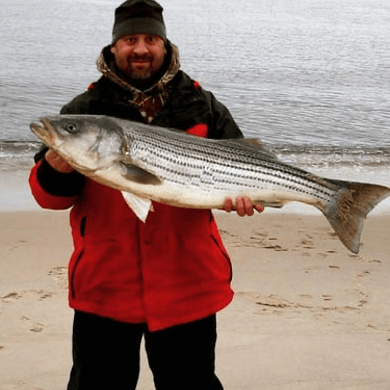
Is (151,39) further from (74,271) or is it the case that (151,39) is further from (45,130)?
(74,271)

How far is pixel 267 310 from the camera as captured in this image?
6258 mm

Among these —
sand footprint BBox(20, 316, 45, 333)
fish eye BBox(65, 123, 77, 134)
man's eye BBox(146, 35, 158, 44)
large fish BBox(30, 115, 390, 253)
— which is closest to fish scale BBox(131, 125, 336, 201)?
large fish BBox(30, 115, 390, 253)

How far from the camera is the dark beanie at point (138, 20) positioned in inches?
147

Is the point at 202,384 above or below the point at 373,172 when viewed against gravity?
above

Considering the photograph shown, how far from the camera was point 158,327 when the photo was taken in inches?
143

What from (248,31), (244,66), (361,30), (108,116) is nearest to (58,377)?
(108,116)

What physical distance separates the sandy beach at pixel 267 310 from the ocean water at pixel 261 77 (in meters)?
4.68

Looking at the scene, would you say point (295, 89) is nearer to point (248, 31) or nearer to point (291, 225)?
point (291, 225)

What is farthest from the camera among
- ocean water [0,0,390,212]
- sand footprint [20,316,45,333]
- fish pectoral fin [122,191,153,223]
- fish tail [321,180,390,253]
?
ocean water [0,0,390,212]

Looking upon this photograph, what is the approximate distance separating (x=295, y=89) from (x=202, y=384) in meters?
22.0

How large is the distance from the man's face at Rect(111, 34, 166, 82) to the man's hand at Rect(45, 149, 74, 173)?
588 mm

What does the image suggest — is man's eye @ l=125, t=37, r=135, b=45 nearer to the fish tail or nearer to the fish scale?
the fish scale

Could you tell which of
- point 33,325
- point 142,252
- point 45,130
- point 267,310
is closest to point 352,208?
point 142,252

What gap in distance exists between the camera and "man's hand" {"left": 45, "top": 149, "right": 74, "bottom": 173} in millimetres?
3404
